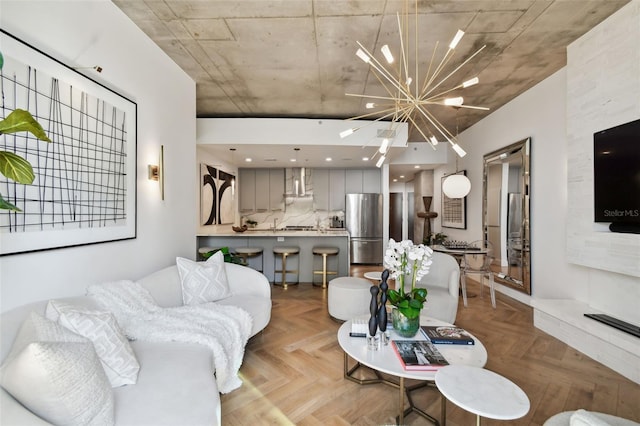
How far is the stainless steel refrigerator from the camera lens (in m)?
7.13

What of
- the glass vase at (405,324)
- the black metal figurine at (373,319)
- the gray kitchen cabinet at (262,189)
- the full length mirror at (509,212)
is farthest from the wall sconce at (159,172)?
the full length mirror at (509,212)

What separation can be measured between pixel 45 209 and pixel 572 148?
14.4ft

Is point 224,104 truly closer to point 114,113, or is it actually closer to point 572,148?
point 114,113

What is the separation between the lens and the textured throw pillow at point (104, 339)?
A: 1.47 m

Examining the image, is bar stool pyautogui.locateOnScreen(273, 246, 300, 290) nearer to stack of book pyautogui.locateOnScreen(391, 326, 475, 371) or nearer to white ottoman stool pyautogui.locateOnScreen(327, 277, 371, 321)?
white ottoman stool pyautogui.locateOnScreen(327, 277, 371, 321)

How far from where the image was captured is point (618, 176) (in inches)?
99.5

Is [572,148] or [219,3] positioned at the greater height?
[219,3]

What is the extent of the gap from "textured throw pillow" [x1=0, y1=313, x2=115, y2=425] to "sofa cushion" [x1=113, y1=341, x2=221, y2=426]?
0.36ft

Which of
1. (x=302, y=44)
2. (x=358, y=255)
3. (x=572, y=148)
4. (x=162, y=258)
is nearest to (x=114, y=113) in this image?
(x=162, y=258)

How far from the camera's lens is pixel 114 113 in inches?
91.7

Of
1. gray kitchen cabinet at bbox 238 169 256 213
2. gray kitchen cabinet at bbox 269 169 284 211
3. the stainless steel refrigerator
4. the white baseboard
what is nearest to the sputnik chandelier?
the white baseboard

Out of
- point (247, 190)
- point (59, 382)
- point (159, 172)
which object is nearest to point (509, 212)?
point (159, 172)

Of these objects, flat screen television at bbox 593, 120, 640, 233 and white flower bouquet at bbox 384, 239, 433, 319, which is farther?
flat screen television at bbox 593, 120, 640, 233

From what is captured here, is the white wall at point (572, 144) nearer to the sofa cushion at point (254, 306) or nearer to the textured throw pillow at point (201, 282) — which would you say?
the sofa cushion at point (254, 306)
